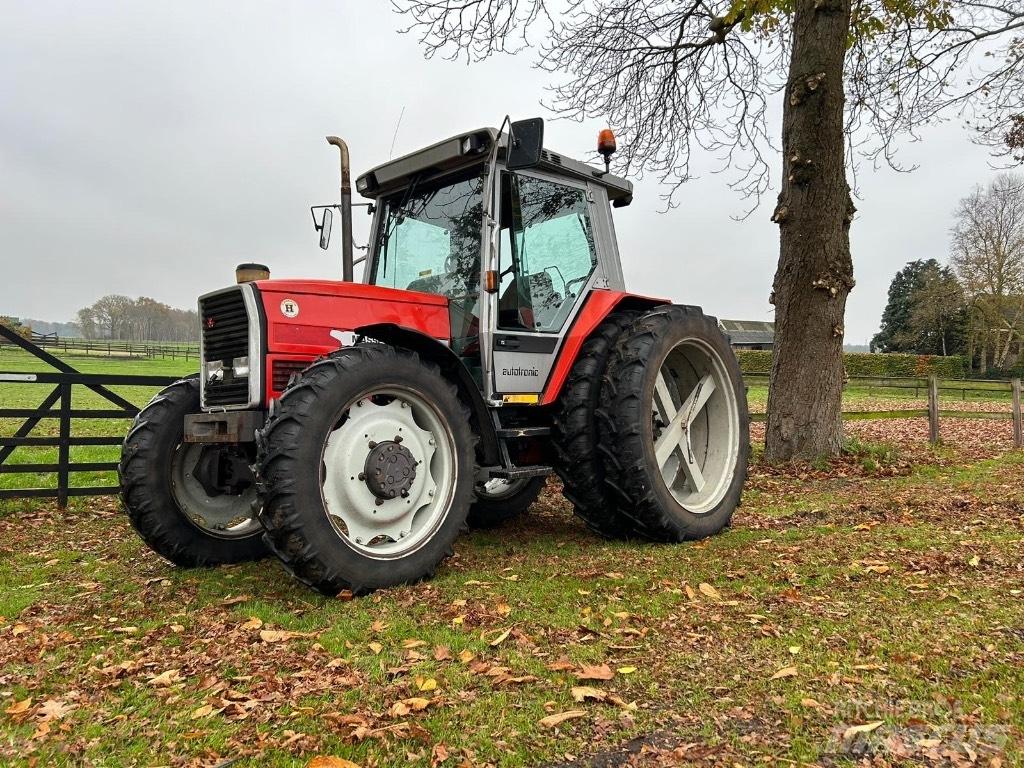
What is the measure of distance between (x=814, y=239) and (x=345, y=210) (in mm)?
5419

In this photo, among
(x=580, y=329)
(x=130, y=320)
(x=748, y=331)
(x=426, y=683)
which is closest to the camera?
(x=426, y=683)

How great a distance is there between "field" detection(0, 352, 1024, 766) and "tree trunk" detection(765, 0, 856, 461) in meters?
3.21

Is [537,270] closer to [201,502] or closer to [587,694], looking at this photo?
[201,502]

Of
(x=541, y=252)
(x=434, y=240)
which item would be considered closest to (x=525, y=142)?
(x=541, y=252)

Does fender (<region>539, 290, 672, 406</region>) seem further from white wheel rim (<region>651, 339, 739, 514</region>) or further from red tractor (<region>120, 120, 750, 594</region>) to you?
white wheel rim (<region>651, 339, 739, 514</region>)

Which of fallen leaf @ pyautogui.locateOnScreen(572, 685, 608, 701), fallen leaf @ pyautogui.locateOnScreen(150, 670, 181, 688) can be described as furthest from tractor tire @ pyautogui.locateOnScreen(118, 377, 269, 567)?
fallen leaf @ pyautogui.locateOnScreen(572, 685, 608, 701)

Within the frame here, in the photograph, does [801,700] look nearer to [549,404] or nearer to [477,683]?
[477,683]

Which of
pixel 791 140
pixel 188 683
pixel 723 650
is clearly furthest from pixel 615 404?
pixel 791 140

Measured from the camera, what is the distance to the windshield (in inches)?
185

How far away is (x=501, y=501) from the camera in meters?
5.71

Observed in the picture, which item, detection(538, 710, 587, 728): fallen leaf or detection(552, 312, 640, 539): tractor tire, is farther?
detection(552, 312, 640, 539): tractor tire

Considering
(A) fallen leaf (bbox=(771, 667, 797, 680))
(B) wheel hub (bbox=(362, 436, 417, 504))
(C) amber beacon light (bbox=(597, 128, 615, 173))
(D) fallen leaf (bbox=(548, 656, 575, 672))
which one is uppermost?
(C) amber beacon light (bbox=(597, 128, 615, 173))

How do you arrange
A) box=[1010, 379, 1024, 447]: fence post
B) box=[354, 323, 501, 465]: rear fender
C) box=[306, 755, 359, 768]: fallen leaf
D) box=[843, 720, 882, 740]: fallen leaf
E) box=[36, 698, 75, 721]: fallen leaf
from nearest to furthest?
1. box=[306, 755, 359, 768]: fallen leaf
2. box=[843, 720, 882, 740]: fallen leaf
3. box=[36, 698, 75, 721]: fallen leaf
4. box=[354, 323, 501, 465]: rear fender
5. box=[1010, 379, 1024, 447]: fence post

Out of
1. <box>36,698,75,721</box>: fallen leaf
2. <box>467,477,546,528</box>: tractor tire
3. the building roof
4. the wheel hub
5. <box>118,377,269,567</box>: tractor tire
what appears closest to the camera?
<box>36,698,75,721</box>: fallen leaf
